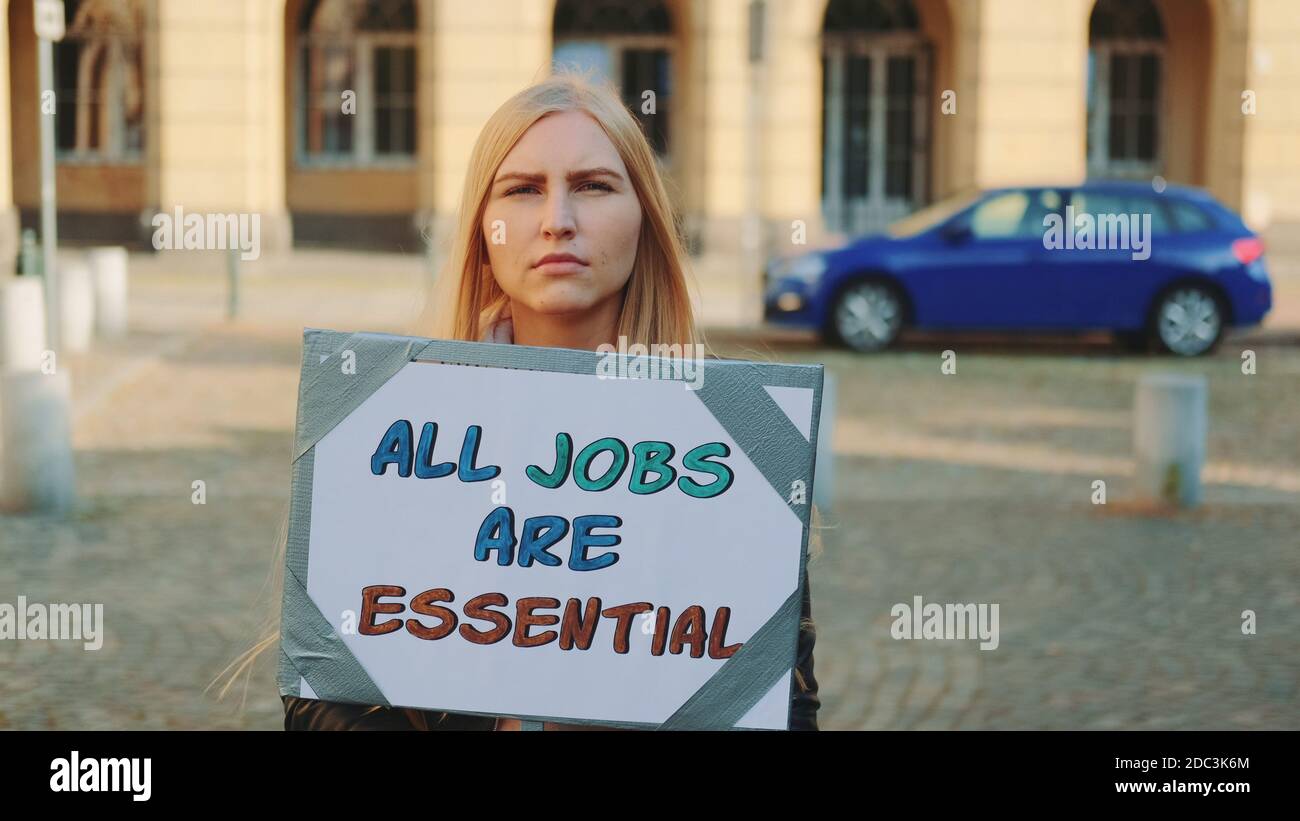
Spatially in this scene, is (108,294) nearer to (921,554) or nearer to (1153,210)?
(1153,210)

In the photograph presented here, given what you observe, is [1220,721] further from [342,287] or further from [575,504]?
[342,287]

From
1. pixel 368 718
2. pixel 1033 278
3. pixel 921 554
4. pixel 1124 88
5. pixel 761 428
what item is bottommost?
pixel 921 554

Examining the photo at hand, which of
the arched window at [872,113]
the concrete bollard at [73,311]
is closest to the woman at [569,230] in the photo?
the concrete bollard at [73,311]

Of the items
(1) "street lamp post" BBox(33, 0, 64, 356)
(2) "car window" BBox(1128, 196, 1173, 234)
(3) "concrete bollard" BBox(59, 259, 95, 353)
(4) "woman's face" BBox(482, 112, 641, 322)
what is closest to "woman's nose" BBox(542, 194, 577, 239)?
(4) "woman's face" BBox(482, 112, 641, 322)

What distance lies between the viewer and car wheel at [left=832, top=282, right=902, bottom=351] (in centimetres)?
1717

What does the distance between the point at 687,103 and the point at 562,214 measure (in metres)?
25.1

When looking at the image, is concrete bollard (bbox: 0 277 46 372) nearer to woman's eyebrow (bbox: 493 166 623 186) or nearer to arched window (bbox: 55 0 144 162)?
woman's eyebrow (bbox: 493 166 623 186)

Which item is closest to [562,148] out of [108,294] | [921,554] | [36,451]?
[921,554]

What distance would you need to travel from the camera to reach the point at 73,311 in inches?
623

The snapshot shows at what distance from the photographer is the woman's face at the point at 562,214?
2.40 m

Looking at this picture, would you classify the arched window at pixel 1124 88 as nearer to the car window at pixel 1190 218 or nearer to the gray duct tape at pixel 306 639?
the car window at pixel 1190 218

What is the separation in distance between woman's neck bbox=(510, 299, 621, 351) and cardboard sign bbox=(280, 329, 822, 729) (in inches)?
6.8
